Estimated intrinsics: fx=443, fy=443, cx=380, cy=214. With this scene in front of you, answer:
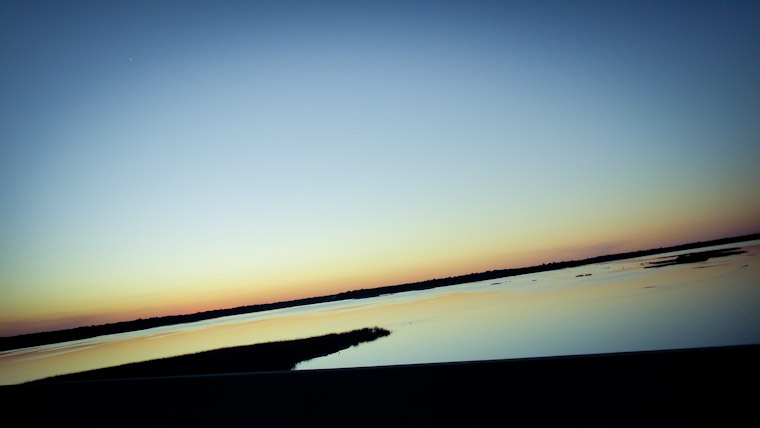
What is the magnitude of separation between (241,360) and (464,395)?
14.5 m

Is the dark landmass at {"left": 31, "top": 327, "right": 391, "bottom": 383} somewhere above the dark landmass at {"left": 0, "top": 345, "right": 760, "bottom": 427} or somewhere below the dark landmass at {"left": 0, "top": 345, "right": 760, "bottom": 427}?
below

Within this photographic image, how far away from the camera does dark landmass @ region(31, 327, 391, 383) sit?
1316 cm

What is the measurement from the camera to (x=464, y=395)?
1850 mm

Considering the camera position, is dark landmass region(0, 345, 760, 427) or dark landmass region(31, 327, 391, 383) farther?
dark landmass region(31, 327, 391, 383)

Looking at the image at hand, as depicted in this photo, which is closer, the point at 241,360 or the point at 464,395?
the point at 464,395

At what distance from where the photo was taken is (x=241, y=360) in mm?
14789

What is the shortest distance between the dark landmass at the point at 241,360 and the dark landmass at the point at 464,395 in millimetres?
10404

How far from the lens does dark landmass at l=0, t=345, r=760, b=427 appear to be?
1515mm

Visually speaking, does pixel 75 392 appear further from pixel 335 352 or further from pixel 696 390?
pixel 335 352

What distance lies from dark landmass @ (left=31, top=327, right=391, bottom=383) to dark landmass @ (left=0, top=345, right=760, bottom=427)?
1040 centimetres

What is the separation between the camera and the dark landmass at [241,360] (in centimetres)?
1316

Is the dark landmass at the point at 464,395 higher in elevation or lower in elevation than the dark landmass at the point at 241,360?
higher

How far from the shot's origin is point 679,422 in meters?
1.50

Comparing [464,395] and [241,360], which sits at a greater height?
[464,395]
